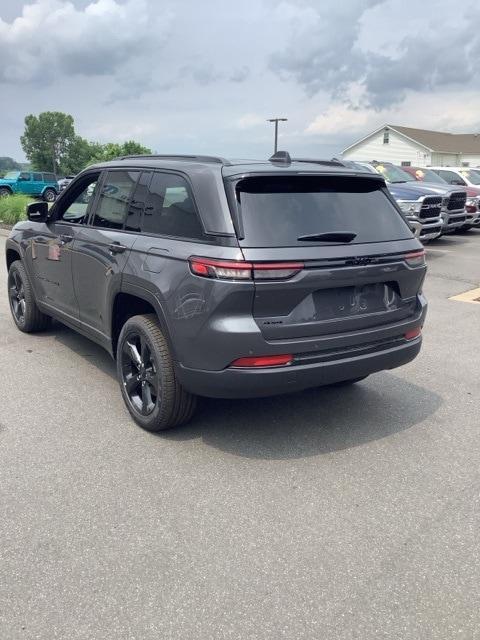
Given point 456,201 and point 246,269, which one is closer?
point 246,269

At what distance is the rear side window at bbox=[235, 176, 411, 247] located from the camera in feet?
10.7

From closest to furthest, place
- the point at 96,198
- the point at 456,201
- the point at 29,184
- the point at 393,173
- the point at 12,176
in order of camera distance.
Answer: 1. the point at 96,198
2. the point at 456,201
3. the point at 393,173
4. the point at 29,184
5. the point at 12,176

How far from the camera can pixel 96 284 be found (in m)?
4.36

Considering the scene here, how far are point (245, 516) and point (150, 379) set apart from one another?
47.4 inches

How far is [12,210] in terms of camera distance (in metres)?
18.9

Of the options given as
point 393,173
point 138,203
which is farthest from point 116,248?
point 393,173

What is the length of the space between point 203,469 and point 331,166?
2.20 metres

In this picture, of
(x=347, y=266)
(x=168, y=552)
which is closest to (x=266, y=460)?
(x=168, y=552)

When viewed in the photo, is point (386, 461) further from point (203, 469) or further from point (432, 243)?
point (432, 243)

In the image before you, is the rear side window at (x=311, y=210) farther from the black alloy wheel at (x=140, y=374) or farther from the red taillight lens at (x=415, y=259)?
the black alloy wheel at (x=140, y=374)

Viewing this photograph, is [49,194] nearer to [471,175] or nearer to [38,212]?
[471,175]

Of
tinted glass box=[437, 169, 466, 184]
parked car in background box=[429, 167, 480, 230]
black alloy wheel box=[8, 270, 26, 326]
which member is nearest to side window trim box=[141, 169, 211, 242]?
black alloy wheel box=[8, 270, 26, 326]

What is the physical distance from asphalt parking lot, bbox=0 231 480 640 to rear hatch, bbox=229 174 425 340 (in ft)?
2.78

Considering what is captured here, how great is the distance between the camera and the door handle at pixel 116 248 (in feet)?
13.0
